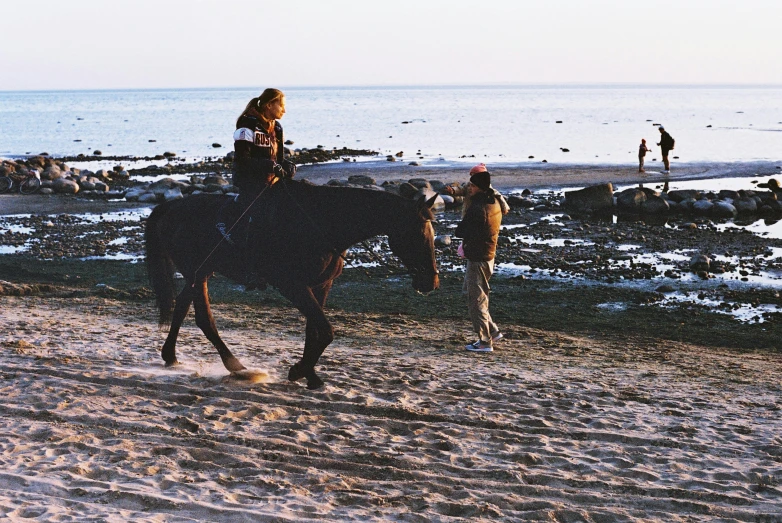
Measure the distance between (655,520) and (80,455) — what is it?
4.10m

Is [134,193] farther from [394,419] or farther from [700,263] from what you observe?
[394,419]

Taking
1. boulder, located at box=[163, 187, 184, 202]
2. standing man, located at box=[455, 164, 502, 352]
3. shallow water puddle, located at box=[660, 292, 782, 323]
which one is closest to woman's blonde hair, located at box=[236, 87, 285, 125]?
standing man, located at box=[455, 164, 502, 352]

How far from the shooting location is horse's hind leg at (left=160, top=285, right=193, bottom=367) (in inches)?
359

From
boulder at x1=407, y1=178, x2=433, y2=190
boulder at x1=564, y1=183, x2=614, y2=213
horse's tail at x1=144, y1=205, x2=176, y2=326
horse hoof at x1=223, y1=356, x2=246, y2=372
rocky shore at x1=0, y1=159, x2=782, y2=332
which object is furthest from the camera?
boulder at x1=407, y1=178, x2=433, y2=190

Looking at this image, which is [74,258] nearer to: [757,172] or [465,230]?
[465,230]

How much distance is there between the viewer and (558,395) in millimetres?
8406

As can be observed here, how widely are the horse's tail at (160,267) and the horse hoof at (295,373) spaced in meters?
1.84

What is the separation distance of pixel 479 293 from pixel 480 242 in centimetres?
63

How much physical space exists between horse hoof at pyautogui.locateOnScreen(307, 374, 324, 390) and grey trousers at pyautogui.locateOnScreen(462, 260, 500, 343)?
102 inches

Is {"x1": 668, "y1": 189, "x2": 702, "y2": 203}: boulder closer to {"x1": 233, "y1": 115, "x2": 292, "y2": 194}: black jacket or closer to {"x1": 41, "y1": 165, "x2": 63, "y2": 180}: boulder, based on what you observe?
{"x1": 233, "y1": 115, "x2": 292, "y2": 194}: black jacket

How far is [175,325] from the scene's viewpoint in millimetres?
9164

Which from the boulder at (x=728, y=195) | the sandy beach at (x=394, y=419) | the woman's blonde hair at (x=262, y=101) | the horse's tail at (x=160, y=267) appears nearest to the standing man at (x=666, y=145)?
the boulder at (x=728, y=195)

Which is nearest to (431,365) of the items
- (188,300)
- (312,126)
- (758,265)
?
(188,300)

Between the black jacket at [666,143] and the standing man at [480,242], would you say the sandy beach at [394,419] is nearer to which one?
the standing man at [480,242]
